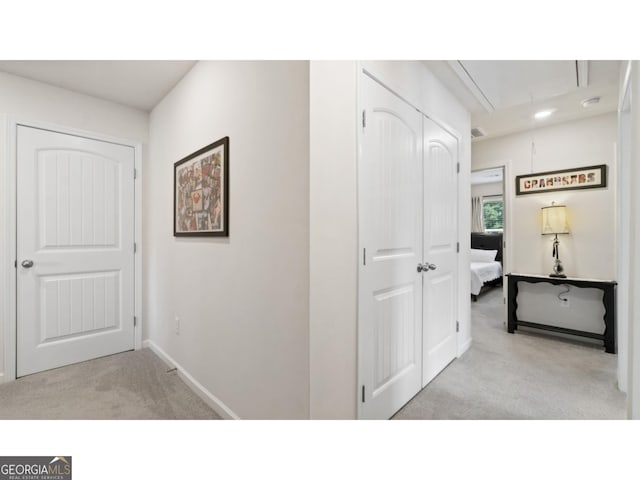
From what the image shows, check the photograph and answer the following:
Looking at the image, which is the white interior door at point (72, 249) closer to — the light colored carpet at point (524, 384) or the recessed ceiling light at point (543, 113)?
the light colored carpet at point (524, 384)

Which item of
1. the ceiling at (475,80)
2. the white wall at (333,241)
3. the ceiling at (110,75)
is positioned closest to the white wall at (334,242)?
the white wall at (333,241)

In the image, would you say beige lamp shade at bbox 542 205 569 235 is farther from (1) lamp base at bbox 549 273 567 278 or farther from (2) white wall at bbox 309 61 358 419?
(2) white wall at bbox 309 61 358 419

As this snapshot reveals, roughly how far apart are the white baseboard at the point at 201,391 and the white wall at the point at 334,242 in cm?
74

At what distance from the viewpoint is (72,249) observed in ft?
8.16

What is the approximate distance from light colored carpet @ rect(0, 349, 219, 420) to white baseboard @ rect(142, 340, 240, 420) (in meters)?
0.03

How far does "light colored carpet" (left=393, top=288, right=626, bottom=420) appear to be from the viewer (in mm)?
1729

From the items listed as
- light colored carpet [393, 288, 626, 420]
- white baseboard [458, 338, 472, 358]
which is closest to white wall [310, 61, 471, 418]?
light colored carpet [393, 288, 626, 420]

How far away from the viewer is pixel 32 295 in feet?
7.55

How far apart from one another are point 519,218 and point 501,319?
1.30 meters

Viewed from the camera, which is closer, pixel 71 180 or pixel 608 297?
pixel 71 180
